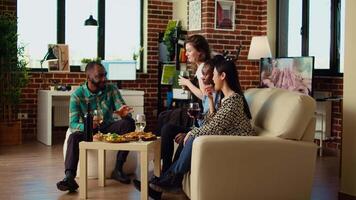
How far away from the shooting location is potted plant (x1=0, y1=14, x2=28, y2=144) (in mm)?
7195

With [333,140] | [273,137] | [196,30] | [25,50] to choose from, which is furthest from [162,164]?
[25,50]

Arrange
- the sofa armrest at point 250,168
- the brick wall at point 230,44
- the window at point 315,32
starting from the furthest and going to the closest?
1. the brick wall at point 230,44
2. the window at point 315,32
3. the sofa armrest at point 250,168

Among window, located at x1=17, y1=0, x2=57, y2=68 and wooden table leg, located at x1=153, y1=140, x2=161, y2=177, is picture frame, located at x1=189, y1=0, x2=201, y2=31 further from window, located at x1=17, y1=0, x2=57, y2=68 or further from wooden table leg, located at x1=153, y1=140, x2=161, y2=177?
wooden table leg, located at x1=153, y1=140, x2=161, y2=177

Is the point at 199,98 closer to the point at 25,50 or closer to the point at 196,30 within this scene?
the point at 196,30

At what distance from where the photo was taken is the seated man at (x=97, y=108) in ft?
15.5

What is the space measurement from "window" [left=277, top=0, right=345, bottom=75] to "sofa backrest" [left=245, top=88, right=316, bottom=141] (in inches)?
128

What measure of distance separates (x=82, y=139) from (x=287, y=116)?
180 cm

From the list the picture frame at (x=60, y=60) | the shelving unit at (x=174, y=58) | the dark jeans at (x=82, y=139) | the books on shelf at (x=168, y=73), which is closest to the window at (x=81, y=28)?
the picture frame at (x=60, y=60)

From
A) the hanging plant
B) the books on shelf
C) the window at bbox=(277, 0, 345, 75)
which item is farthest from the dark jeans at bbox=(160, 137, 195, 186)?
the books on shelf

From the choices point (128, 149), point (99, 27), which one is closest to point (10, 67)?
point (99, 27)

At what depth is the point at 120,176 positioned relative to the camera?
499 cm

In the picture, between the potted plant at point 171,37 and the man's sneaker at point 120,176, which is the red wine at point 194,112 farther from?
the potted plant at point 171,37

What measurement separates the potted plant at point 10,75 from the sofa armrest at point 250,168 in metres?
4.29

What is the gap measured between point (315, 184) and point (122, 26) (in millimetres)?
4758
